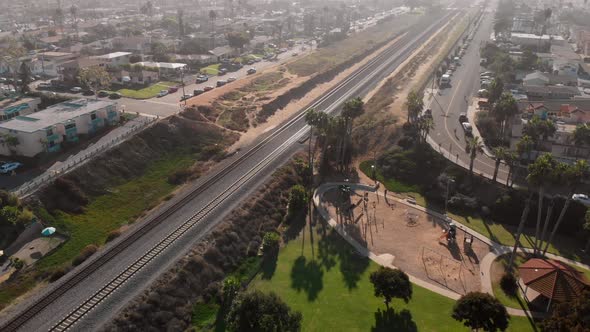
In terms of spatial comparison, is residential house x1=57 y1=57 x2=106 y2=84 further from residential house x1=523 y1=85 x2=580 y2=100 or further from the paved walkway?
residential house x1=523 y1=85 x2=580 y2=100

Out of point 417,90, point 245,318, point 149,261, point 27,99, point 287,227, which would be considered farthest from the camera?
point 417,90

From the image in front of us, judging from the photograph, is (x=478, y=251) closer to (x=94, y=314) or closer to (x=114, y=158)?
(x=94, y=314)

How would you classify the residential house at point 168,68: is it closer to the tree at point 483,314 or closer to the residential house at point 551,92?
the residential house at point 551,92

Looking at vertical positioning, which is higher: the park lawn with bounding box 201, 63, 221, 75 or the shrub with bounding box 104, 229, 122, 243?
the park lawn with bounding box 201, 63, 221, 75

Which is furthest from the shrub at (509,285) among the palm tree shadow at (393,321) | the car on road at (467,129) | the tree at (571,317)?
the car on road at (467,129)

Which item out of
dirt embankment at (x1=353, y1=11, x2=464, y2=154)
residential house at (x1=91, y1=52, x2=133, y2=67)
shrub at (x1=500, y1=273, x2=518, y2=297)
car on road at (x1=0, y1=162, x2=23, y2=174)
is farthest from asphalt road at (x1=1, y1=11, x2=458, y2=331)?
residential house at (x1=91, y1=52, x2=133, y2=67)

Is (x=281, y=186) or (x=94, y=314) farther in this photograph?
(x=281, y=186)

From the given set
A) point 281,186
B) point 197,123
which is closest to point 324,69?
point 197,123
